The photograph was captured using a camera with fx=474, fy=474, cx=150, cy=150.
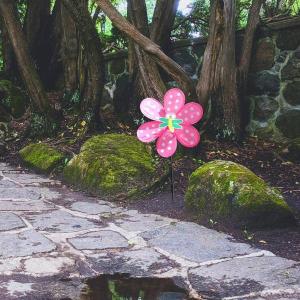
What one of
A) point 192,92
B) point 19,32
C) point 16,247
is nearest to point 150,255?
point 16,247

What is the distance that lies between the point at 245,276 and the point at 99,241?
3.29 feet

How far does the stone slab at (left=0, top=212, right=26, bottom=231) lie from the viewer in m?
3.26

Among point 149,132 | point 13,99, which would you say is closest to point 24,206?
point 149,132

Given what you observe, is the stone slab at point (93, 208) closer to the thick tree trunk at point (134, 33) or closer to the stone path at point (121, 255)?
the stone path at point (121, 255)

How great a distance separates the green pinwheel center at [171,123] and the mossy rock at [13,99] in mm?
4701

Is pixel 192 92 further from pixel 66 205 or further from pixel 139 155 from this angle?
pixel 66 205

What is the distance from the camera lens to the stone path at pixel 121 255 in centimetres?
233

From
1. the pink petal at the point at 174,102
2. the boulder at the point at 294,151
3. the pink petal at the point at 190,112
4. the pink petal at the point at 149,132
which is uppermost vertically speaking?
the pink petal at the point at 174,102

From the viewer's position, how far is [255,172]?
5176 mm

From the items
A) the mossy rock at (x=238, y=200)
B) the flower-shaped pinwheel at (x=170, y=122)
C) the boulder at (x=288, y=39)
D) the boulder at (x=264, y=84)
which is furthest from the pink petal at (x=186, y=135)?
the boulder at (x=288, y=39)

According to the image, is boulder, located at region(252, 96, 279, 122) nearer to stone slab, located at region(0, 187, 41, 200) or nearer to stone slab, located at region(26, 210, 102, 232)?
stone slab, located at region(0, 187, 41, 200)

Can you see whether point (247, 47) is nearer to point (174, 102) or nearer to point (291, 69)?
point (291, 69)

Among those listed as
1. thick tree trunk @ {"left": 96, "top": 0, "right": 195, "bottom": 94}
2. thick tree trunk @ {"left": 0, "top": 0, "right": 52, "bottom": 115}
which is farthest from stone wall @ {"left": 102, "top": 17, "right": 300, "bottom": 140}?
thick tree trunk @ {"left": 0, "top": 0, "right": 52, "bottom": 115}

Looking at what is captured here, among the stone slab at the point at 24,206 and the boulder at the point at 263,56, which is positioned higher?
the boulder at the point at 263,56
